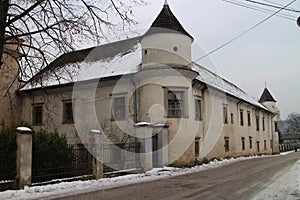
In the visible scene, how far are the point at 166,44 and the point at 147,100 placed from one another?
146 inches

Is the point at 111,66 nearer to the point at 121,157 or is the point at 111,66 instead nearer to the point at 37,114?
the point at 37,114

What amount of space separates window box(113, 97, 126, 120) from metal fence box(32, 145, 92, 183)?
25.1ft

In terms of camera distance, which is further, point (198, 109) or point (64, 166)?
point (198, 109)

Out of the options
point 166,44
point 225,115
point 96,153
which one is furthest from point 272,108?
point 96,153

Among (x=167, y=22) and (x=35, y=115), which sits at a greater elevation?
(x=167, y=22)

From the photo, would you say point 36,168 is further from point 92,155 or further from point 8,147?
point 92,155

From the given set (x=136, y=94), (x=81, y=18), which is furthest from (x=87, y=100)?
(x=81, y=18)

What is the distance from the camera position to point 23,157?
1211cm

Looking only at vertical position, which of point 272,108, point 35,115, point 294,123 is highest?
point 272,108

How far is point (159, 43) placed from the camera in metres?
21.9

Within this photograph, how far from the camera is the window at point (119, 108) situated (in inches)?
900

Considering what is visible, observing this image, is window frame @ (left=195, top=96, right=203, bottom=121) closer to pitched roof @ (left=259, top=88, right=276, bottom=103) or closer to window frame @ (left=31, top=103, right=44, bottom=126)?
window frame @ (left=31, top=103, right=44, bottom=126)

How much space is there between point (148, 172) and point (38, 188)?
667 cm

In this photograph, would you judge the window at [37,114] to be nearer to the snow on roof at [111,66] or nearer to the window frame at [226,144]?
the snow on roof at [111,66]
